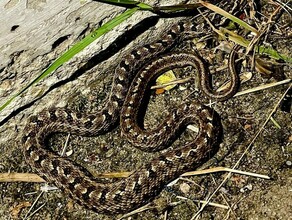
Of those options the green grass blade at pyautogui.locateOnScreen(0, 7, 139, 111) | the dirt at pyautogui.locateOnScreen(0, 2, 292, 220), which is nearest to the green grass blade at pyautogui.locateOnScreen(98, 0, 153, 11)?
the green grass blade at pyautogui.locateOnScreen(0, 7, 139, 111)

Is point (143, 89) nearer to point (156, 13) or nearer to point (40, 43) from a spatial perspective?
point (156, 13)

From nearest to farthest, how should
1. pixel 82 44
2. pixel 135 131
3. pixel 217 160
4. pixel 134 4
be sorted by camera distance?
1. pixel 82 44
2. pixel 134 4
3. pixel 217 160
4. pixel 135 131

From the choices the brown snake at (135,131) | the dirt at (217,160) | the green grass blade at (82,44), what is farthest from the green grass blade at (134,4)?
the dirt at (217,160)

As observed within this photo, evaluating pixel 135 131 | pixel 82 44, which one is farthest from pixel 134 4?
pixel 135 131

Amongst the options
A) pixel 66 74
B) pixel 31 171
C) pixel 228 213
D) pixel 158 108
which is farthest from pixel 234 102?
pixel 31 171

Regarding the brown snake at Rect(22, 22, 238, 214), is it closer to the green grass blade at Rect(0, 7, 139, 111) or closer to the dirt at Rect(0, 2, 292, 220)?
the dirt at Rect(0, 2, 292, 220)

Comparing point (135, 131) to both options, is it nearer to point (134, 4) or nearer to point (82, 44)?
point (82, 44)
